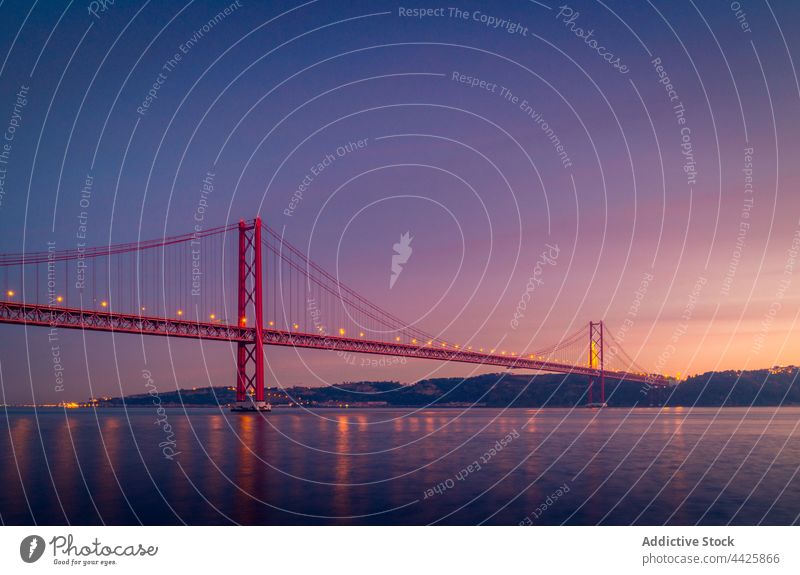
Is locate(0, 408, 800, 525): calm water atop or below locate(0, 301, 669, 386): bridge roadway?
below

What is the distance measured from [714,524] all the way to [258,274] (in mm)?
63517

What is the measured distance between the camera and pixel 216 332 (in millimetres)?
70188

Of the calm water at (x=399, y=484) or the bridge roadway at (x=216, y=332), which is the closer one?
the calm water at (x=399, y=484)

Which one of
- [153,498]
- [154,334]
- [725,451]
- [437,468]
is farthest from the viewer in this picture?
[154,334]

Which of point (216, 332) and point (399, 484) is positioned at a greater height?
point (216, 332)

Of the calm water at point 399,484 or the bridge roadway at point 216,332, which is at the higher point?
the bridge roadway at point 216,332

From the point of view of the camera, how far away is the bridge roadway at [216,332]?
5662 cm

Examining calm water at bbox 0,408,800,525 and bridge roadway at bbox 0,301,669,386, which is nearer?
calm water at bbox 0,408,800,525

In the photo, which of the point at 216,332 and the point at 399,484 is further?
the point at 216,332

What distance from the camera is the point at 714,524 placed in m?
18.7

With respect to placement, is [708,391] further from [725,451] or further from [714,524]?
[714,524]

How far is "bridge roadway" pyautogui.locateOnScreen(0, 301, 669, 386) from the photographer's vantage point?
56625 mm
